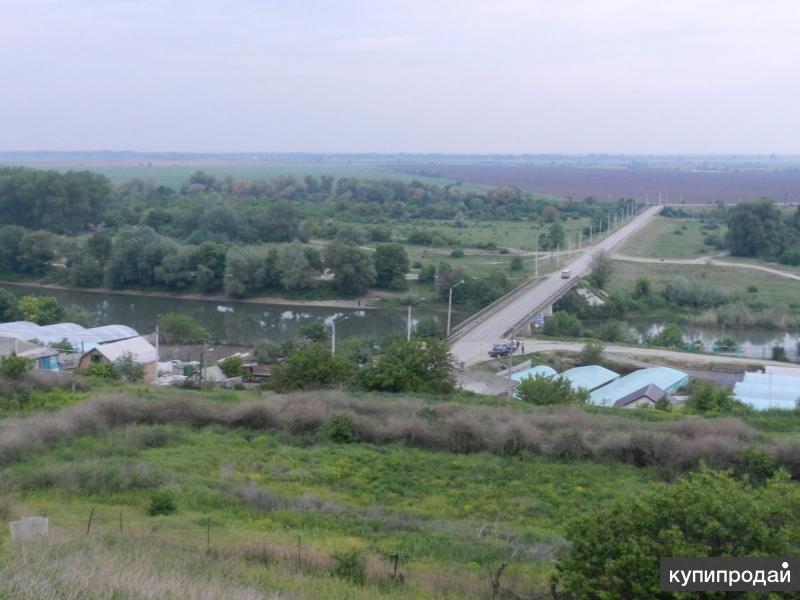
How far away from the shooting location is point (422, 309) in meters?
32.4

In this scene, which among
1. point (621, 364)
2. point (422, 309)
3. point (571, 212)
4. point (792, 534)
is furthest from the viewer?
point (571, 212)

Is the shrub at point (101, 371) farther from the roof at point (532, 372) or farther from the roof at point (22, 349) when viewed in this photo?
the roof at point (532, 372)

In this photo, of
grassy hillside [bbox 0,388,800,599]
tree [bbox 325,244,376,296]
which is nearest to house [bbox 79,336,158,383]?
grassy hillside [bbox 0,388,800,599]

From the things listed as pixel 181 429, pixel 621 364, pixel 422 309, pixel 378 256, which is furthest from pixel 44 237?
pixel 181 429

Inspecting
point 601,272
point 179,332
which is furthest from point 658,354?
point 179,332

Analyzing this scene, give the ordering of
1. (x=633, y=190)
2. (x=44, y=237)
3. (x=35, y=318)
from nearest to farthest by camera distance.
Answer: (x=35, y=318), (x=44, y=237), (x=633, y=190)

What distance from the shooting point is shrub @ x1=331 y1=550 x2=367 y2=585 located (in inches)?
249

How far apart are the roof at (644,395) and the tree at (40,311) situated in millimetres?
16170

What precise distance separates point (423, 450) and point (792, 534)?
6530 mm

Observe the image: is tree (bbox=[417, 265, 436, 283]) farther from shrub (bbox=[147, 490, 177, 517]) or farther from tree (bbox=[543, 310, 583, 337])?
shrub (bbox=[147, 490, 177, 517])

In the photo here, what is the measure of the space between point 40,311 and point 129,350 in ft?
26.0

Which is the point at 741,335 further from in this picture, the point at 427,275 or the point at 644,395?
the point at 644,395

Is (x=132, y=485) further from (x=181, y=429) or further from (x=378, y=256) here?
(x=378, y=256)

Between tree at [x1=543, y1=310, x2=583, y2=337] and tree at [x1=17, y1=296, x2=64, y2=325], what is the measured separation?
46.7ft
